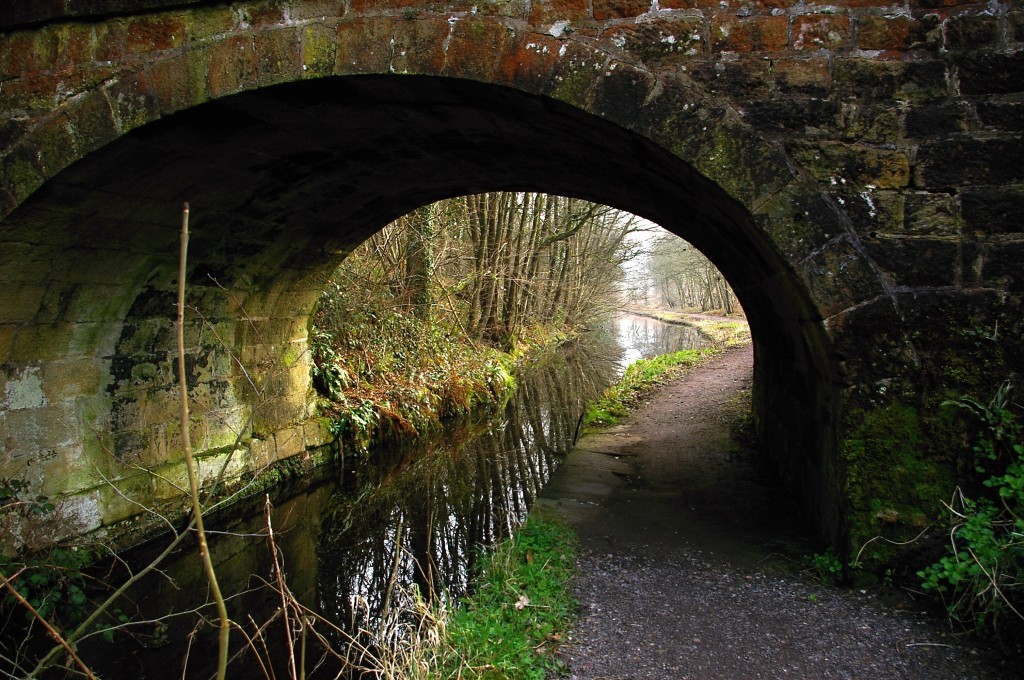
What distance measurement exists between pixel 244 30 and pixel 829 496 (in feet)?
12.7

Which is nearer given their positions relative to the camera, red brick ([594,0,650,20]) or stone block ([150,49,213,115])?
red brick ([594,0,650,20])

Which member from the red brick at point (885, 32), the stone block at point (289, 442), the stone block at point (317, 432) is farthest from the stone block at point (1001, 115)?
the stone block at point (317, 432)

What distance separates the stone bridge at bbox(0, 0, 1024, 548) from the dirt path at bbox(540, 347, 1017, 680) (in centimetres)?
38

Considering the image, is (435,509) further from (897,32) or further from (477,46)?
(897,32)

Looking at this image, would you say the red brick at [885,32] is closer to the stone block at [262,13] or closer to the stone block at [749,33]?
the stone block at [749,33]

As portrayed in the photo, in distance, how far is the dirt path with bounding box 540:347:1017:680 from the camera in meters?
2.50

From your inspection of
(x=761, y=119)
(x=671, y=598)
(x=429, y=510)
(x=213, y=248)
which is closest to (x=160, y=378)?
(x=213, y=248)

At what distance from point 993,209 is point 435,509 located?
197 inches

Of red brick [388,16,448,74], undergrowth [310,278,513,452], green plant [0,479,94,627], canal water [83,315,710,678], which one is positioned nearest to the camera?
red brick [388,16,448,74]

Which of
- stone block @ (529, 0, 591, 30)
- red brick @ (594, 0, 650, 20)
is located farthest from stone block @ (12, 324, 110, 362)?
red brick @ (594, 0, 650, 20)

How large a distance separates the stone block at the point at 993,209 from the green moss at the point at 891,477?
86 centimetres

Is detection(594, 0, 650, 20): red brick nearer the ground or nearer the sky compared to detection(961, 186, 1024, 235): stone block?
nearer the sky

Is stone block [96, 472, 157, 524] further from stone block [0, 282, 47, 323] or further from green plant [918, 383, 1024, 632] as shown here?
green plant [918, 383, 1024, 632]

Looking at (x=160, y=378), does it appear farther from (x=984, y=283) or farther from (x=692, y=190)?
(x=984, y=283)
